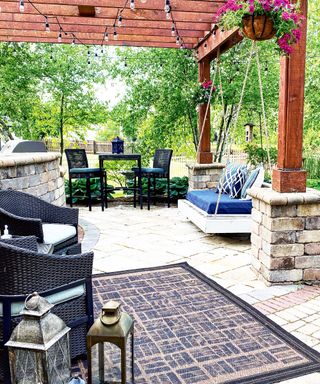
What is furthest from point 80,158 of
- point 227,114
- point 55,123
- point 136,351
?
point 136,351

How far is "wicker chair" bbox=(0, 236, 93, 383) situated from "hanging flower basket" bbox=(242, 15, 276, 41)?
6.95 feet

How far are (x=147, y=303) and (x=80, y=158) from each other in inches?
179

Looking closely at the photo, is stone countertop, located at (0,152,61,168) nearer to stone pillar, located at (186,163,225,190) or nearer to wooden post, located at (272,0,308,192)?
wooden post, located at (272,0,308,192)

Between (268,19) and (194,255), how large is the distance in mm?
2436

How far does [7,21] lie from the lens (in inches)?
218

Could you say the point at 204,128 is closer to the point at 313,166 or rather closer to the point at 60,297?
the point at 60,297

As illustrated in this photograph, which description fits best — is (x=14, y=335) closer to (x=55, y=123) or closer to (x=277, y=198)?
(x=277, y=198)

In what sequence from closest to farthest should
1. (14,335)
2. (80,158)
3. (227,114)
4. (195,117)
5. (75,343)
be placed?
1. (14,335)
2. (75,343)
3. (80,158)
4. (195,117)
5. (227,114)

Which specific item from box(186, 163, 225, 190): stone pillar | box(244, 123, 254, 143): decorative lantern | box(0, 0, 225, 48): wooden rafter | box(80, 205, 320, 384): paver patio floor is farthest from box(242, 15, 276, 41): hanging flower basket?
box(244, 123, 254, 143): decorative lantern

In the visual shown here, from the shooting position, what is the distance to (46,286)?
207 centimetres

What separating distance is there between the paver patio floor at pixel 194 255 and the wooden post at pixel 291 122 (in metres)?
0.90

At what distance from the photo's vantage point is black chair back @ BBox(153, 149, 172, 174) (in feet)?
23.5

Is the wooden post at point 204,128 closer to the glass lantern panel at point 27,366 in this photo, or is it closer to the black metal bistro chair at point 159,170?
the black metal bistro chair at point 159,170

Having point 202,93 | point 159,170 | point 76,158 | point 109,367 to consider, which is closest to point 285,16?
point 109,367
